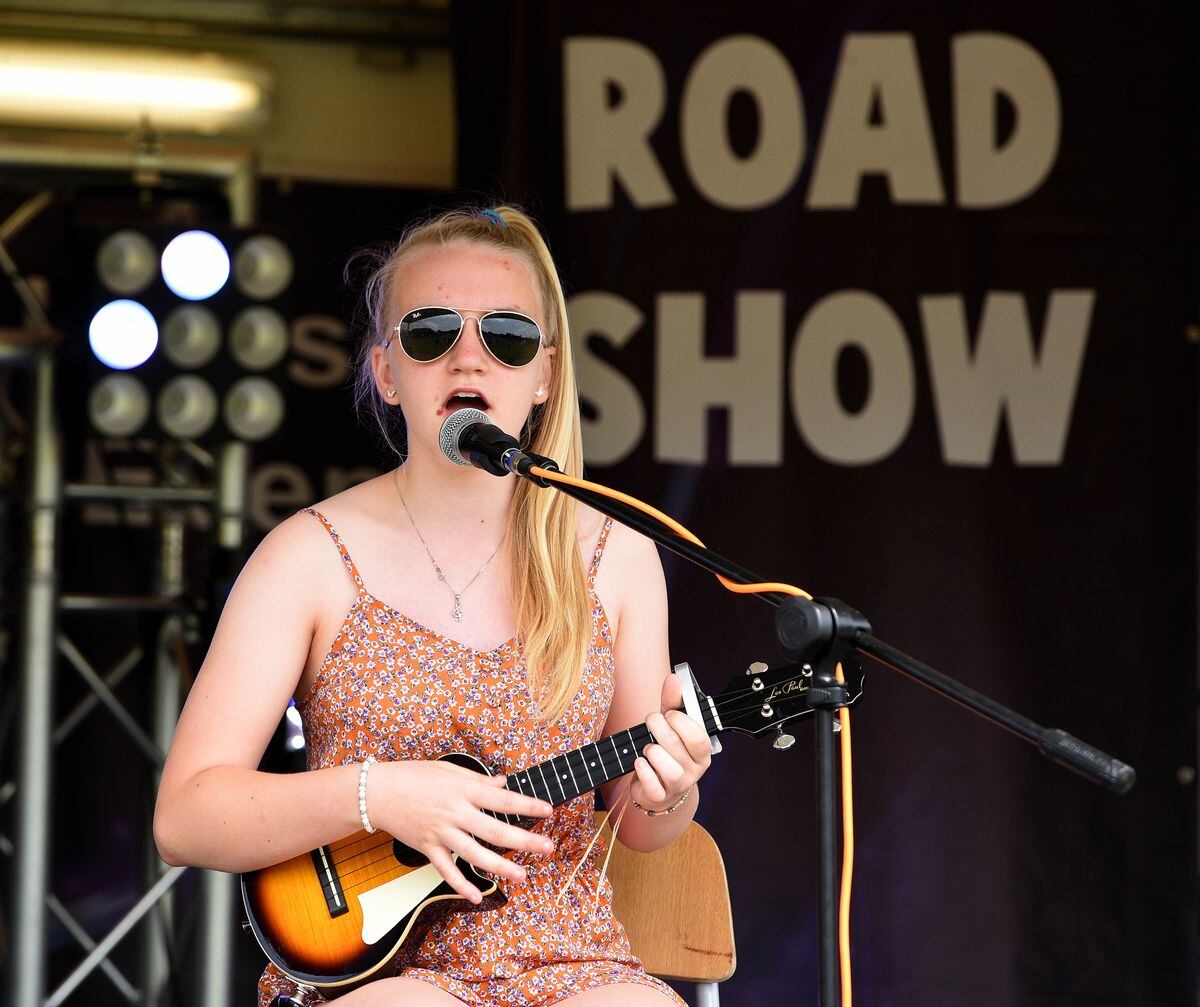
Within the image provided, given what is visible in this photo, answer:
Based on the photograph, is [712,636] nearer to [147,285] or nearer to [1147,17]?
[147,285]

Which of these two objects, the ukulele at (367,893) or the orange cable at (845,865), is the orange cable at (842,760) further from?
the ukulele at (367,893)

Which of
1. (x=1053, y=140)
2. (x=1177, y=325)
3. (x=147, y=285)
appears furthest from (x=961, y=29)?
(x=147, y=285)

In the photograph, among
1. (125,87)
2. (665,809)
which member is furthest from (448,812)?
(125,87)

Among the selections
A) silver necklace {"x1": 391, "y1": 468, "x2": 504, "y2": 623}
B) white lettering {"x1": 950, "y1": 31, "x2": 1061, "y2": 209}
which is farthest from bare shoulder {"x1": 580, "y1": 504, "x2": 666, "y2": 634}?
white lettering {"x1": 950, "y1": 31, "x2": 1061, "y2": 209}

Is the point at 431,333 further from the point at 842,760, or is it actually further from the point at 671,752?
the point at 842,760

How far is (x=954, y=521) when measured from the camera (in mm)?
3629

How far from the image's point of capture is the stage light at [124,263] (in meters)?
3.32

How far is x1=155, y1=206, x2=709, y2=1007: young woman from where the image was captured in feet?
5.82

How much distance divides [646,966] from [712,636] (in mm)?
1579

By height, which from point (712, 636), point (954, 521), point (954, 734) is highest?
point (954, 521)

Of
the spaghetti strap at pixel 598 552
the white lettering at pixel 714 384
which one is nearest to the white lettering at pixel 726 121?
the white lettering at pixel 714 384

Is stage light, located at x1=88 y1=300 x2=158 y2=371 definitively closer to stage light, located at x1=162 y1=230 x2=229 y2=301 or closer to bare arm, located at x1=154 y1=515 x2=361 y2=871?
stage light, located at x1=162 y1=230 x2=229 y2=301

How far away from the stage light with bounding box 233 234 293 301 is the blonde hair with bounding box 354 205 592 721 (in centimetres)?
127

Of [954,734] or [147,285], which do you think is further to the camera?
[954,734]
